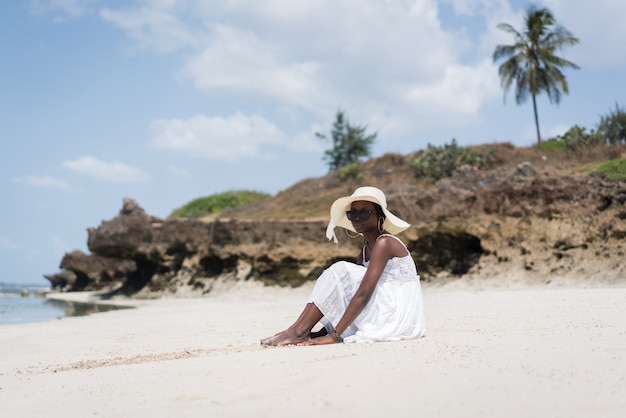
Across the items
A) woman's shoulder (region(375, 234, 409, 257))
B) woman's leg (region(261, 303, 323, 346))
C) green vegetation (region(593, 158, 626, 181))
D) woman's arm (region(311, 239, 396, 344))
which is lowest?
woman's leg (region(261, 303, 323, 346))

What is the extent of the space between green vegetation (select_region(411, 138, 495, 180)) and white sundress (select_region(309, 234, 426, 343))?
74.2 ft

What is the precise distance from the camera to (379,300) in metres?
4.52

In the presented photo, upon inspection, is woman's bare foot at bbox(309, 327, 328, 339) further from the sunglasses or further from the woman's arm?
the sunglasses

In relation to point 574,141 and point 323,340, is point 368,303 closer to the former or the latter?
point 323,340

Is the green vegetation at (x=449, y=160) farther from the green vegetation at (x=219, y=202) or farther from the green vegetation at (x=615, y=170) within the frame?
the green vegetation at (x=219, y=202)

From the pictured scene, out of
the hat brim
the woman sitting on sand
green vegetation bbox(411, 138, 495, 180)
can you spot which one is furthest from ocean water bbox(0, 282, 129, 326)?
green vegetation bbox(411, 138, 495, 180)

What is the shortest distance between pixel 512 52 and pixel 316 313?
33.4 meters

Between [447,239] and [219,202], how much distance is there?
2773cm

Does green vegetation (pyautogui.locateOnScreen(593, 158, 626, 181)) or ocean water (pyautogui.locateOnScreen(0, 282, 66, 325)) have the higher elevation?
green vegetation (pyautogui.locateOnScreen(593, 158, 626, 181))

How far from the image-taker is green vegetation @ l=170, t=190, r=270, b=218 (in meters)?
38.3

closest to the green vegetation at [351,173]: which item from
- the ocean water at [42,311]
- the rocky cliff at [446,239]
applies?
the rocky cliff at [446,239]

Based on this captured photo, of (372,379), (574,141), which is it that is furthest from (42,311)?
(574,141)

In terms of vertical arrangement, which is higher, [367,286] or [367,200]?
[367,200]

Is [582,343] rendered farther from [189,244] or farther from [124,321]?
[189,244]
